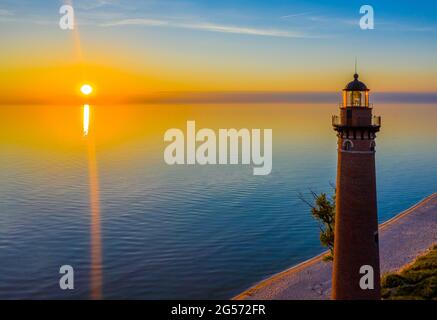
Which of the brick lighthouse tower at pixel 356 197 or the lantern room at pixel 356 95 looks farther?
the lantern room at pixel 356 95

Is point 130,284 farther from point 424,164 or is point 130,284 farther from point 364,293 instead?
point 424,164

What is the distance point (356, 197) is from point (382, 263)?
75.6 feet

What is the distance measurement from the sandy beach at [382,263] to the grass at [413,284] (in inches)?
189

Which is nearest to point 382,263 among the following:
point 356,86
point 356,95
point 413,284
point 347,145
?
point 413,284

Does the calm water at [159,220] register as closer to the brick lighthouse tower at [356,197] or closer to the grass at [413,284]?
the grass at [413,284]

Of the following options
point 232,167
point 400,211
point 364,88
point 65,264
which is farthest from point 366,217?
point 232,167

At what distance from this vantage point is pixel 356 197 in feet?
77.0

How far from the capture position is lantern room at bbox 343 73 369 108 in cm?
2403

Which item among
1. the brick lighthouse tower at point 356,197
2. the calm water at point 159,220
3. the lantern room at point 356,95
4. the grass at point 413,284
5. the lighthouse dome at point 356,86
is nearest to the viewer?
the brick lighthouse tower at point 356,197

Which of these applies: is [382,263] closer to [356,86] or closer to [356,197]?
[356,197]

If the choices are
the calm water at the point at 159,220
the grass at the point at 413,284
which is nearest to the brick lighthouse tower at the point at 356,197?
the grass at the point at 413,284

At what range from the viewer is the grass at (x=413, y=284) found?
98.6 ft

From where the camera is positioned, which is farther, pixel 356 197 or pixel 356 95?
pixel 356 95

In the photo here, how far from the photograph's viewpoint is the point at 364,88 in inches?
954
